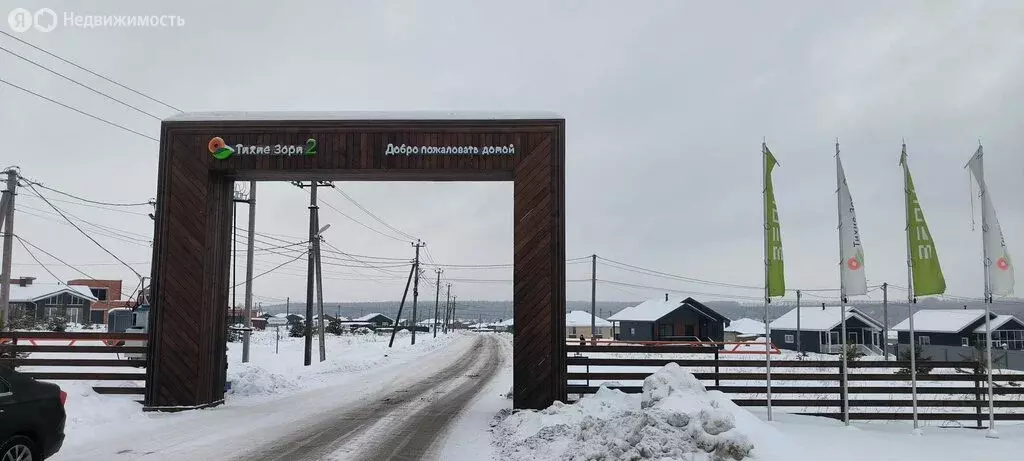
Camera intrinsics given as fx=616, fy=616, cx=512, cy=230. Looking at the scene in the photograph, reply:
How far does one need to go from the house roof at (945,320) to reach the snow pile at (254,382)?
162 ft

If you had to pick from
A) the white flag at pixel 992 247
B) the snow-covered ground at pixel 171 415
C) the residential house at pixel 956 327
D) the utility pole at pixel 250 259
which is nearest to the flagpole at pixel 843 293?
the white flag at pixel 992 247

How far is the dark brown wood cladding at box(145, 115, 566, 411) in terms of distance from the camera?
1319cm

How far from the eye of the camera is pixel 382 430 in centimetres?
1166

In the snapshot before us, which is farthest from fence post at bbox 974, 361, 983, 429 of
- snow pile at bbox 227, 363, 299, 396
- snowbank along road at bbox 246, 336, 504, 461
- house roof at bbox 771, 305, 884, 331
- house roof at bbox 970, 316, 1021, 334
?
house roof at bbox 970, 316, 1021, 334

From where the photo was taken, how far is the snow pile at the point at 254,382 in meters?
16.2

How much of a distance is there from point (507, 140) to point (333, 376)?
13586 mm

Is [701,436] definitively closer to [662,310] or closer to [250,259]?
[250,259]

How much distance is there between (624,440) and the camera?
8.41 metres

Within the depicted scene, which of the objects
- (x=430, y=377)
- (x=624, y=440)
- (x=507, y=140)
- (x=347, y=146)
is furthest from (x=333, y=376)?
(x=624, y=440)

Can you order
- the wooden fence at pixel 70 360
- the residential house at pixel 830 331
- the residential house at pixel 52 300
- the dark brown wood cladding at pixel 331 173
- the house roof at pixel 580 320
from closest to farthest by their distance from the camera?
the wooden fence at pixel 70 360 → the dark brown wood cladding at pixel 331 173 → the residential house at pixel 830 331 → the residential house at pixel 52 300 → the house roof at pixel 580 320

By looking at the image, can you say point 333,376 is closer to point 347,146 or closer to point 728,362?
point 347,146

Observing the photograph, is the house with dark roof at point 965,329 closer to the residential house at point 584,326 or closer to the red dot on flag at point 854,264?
the red dot on flag at point 854,264

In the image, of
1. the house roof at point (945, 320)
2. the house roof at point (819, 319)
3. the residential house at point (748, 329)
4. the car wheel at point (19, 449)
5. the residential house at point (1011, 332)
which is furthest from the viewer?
the residential house at point (748, 329)

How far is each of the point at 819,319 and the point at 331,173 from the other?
177ft
